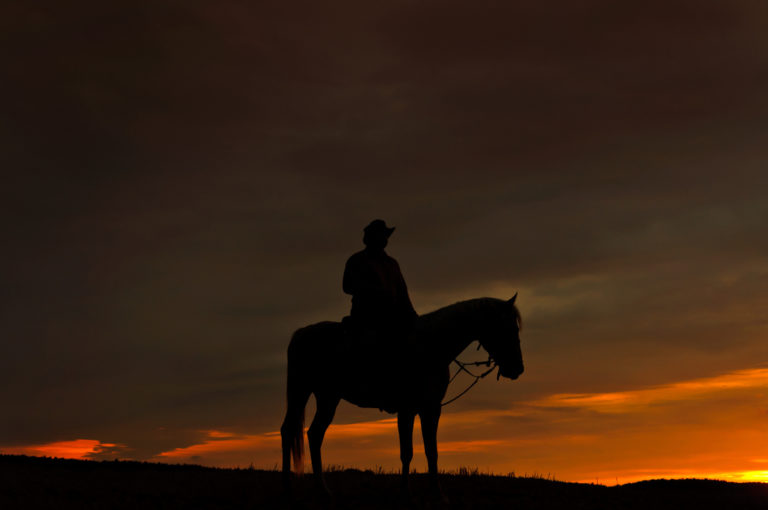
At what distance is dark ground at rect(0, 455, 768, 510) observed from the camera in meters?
14.0

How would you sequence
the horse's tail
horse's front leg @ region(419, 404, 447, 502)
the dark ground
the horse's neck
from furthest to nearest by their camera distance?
the horse's tail
the dark ground
the horse's neck
horse's front leg @ region(419, 404, 447, 502)

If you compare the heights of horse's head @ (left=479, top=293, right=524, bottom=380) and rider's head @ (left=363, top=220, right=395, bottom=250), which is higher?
rider's head @ (left=363, top=220, right=395, bottom=250)

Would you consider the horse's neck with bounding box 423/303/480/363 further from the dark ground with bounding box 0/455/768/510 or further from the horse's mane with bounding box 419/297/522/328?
the dark ground with bounding box 0/455/768/510

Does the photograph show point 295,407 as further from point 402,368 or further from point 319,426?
point 402,368

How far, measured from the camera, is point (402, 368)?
1400cm

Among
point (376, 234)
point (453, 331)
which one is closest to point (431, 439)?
point (453, 331)

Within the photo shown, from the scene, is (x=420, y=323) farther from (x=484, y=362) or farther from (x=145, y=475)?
(x=145, y=475)

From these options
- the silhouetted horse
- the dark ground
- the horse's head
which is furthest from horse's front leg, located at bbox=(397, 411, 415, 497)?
the horse's head

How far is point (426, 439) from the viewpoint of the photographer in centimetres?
1351

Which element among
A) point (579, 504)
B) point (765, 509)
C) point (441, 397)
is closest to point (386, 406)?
point (441, 397)

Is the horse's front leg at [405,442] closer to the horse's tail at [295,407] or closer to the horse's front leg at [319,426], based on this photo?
the horse's front leg at [319,426]

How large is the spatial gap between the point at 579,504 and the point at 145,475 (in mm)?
9432

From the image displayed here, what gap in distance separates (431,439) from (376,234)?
148 inches

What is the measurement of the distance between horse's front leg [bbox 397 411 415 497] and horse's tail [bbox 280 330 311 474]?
2.45 metres
